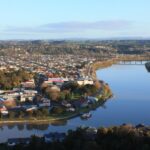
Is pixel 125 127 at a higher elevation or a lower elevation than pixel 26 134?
higher

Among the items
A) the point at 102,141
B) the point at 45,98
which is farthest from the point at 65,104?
the point at 102,141

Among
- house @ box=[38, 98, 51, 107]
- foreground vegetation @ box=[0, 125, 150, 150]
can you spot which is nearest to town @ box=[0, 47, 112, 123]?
house @ box=[38, 98, 51, 107]

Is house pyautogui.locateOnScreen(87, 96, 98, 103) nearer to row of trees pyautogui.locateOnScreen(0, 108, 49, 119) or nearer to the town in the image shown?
the town

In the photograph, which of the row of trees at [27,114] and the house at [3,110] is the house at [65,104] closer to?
the row of trees at [27,114]

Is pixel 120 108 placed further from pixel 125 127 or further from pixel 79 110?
pixel 125 127

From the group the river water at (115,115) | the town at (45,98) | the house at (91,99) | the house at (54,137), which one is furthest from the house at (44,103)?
the house at (54,137)

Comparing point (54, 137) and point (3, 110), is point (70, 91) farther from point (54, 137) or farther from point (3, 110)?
point (54, 137)

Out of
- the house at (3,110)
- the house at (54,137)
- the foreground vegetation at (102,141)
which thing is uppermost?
the foreground vegetation at (102,141)

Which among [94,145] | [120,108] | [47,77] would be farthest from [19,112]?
[47,77]

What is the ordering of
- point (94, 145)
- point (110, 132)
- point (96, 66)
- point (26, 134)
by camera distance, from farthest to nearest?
point (96, 66)
point (26, 134)
point (110, 132)
point (94, 145)

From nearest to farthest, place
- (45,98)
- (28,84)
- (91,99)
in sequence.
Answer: (91,99)
(45,98)
(28,84)

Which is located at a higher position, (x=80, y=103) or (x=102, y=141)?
(x=102, y=141)
